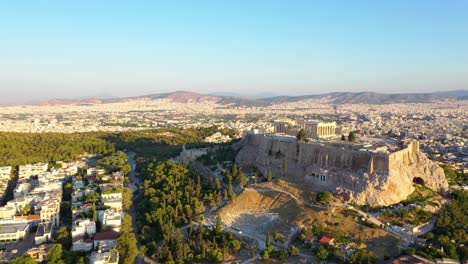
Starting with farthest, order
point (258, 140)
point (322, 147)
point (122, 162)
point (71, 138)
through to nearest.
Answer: point (71, 138) < point (122, 162) < point (258, 140) < point (322, 147)

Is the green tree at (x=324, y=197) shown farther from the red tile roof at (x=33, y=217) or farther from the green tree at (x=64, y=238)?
the red tile roof at (x=33, y=217)

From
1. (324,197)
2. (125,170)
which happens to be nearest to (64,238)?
(125,170)

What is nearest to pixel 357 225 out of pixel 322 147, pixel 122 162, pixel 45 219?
pixel 322 147

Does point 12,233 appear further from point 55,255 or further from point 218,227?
point 218,227

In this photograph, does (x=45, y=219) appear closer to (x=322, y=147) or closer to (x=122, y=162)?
(x=122, y=162)

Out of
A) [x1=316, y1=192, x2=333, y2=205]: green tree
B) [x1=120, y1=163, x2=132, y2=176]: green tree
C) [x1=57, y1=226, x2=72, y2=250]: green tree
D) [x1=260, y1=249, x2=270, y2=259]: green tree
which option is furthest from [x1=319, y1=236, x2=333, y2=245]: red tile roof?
[x1=120, y1=163, x2=132, y2=176]: green tree
